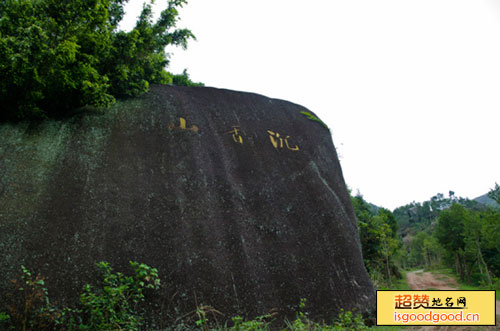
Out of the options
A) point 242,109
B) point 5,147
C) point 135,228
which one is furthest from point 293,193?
point 5,147

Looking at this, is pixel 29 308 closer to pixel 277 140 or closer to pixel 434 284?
pixel 277 140

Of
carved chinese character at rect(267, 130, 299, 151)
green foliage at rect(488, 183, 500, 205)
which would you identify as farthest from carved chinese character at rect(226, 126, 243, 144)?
green foliage at rect(488, 183, 500, 205)

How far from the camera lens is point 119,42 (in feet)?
21.0

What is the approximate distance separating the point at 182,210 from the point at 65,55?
11.7 feet

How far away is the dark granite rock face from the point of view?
4824 mm

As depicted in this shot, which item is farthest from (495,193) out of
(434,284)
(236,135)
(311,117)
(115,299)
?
(115,299)

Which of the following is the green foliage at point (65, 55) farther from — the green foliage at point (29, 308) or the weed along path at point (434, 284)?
the weed along path at point (434, 284)

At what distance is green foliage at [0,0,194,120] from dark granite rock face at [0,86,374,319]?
51cm

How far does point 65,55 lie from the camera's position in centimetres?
510

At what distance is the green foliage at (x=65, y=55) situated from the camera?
15.6 ft

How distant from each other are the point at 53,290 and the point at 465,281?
30.8 meters

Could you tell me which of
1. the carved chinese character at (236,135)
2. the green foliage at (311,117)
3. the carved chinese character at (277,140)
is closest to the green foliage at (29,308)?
the carved chinese character at (236,135)

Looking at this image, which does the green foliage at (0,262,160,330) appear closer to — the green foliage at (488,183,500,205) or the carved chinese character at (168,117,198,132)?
the carved chinese character at (168,117,198,132)

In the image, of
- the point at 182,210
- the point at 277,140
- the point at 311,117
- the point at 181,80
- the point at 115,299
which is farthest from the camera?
the point at 181,80
